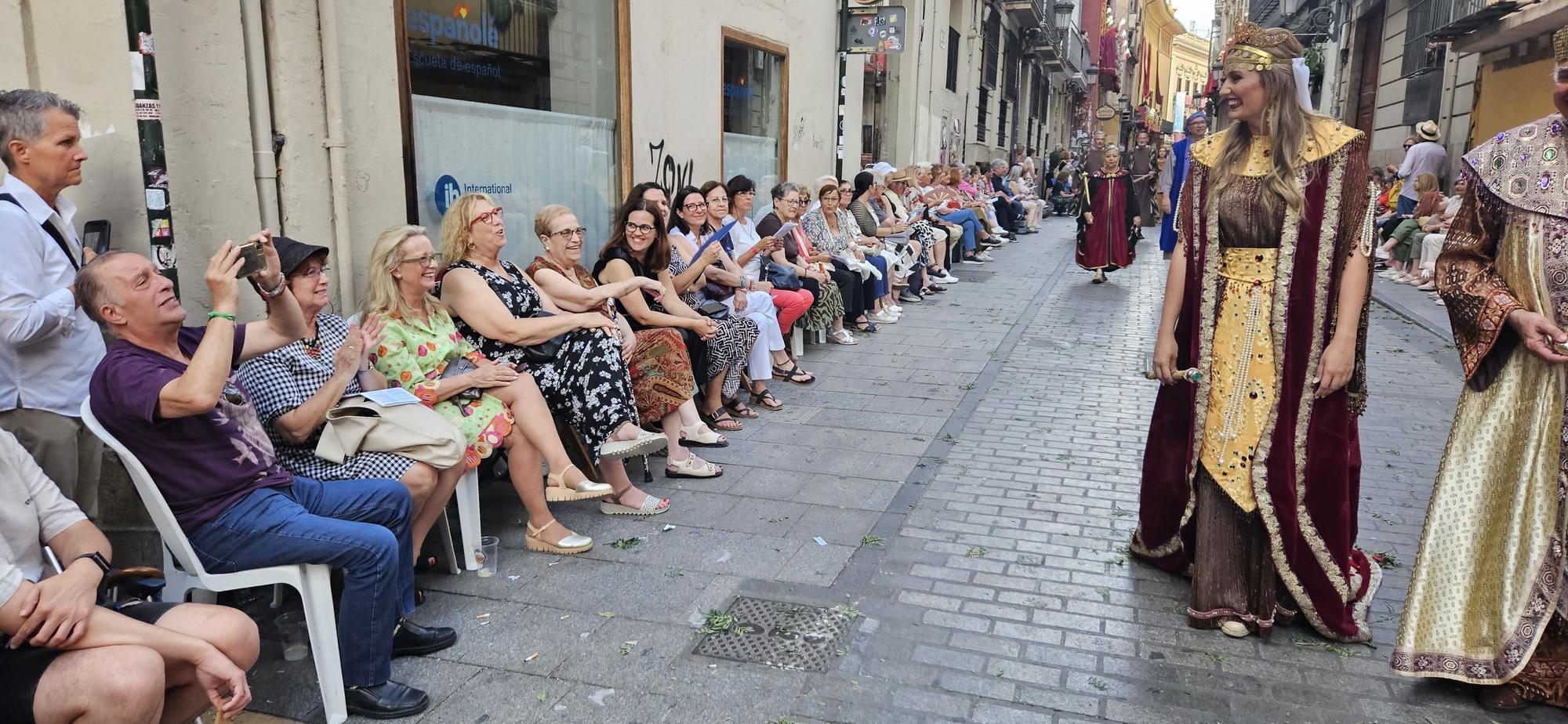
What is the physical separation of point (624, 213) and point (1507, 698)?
4523 millimetres

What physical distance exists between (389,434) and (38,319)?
3.50ft

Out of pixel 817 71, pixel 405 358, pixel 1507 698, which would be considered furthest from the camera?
pixel 817 71

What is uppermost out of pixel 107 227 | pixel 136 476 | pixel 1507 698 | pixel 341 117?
pixel 341 117

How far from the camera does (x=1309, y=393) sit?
344 cm

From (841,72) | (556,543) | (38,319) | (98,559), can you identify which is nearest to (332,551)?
(98,559)

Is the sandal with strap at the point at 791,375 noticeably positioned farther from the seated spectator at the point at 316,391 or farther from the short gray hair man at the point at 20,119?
the short gray hair man at the point at 20,119

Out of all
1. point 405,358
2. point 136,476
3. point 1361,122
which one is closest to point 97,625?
point 136,476

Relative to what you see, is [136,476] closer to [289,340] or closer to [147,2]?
[289,340]

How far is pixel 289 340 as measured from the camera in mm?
3555

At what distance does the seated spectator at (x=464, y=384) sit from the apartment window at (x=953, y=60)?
16934 mm

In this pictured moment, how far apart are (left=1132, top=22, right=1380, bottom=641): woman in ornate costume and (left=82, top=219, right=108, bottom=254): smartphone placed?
3.92 m

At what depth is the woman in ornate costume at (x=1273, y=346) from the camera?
335 centimetres

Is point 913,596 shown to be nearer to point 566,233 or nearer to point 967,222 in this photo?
point 566,233

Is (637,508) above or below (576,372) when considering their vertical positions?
Answer: below
